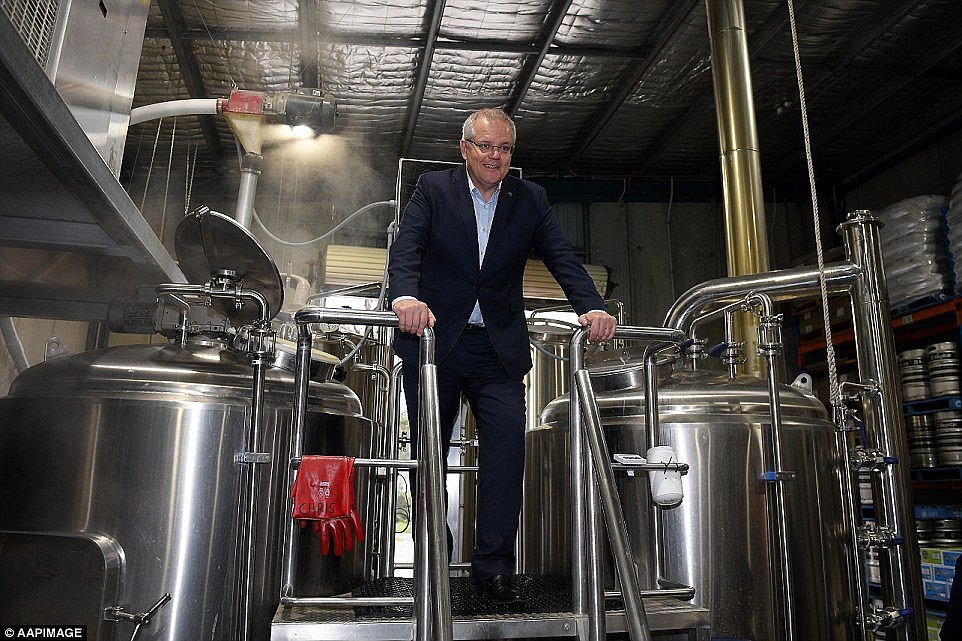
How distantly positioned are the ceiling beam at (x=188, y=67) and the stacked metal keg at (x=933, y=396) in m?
6.33

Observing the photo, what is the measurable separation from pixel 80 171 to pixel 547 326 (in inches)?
127

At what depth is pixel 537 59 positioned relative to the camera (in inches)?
247

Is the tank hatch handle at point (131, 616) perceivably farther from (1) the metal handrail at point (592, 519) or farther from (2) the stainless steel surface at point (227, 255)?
(1) the metal handrail at point (592, 519)

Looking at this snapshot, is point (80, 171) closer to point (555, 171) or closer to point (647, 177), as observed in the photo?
point (555, 171)

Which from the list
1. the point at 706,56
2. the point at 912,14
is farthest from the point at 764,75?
the point at 912,14

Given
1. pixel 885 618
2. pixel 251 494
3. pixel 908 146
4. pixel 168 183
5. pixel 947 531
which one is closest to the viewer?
pixel 251 494

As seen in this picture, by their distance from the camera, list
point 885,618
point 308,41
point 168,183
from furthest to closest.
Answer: point 168,183 → point 308,41 → point 885,618

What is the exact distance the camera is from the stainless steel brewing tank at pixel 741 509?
2932 millimetres

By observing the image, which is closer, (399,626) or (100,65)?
(399,626)

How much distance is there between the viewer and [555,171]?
8453 mm

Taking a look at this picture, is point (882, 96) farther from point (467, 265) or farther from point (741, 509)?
point (467, 265)

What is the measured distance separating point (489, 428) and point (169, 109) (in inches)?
109

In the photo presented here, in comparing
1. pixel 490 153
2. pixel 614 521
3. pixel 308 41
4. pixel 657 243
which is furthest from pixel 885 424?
pixel 657 243

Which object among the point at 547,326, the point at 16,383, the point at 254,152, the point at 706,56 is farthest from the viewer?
the point at 706,56
